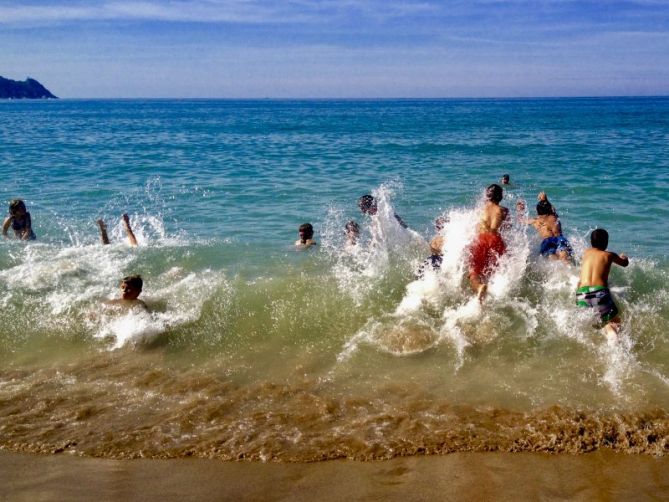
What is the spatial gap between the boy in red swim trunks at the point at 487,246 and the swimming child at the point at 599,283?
1.26 m

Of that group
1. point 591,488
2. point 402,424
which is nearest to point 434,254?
point 402,424

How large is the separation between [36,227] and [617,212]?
42.2 ft

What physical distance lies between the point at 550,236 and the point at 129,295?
6.51m

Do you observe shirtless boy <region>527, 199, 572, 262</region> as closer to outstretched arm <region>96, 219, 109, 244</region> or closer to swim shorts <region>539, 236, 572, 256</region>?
swim shorts <region>539, 236, 572, 256</region>

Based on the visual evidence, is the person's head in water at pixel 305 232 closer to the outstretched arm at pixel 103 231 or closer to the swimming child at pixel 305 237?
the swimming child at pixel 305 237

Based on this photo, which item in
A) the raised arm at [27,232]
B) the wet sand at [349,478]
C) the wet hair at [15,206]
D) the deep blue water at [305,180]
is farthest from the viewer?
the deep blue water at [305,180]

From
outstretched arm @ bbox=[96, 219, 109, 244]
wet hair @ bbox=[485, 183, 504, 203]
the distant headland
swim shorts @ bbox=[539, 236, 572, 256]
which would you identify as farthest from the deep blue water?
the distant headland

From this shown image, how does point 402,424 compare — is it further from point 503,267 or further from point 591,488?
point 503,267

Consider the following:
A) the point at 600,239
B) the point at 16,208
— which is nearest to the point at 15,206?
the point at 16,208

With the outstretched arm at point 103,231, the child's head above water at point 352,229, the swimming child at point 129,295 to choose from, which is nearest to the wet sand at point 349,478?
the swimming child at point 129,295

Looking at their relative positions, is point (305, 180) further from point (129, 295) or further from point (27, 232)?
point (129, 295)

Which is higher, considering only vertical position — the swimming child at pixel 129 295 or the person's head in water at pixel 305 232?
the person's head in water at pixel 305 232

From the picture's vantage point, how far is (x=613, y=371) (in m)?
5.85

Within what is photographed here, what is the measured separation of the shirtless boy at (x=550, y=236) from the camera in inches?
348
